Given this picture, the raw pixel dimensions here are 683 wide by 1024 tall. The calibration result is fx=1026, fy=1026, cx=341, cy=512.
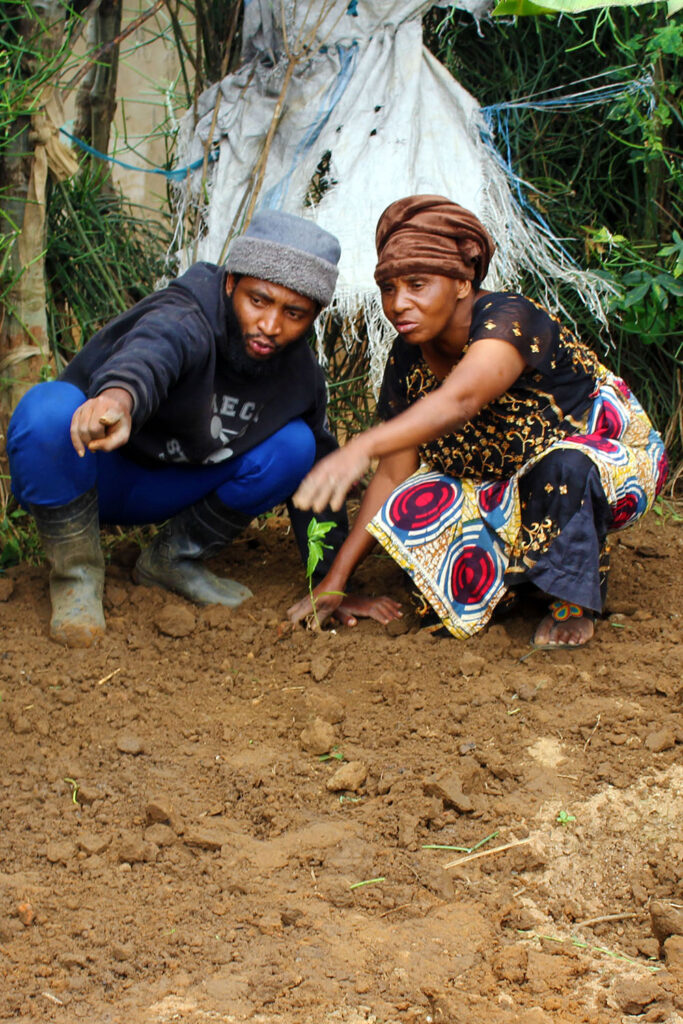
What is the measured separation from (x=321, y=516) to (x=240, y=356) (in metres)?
0.58

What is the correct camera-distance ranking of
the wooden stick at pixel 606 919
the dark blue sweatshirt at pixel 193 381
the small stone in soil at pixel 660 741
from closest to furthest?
the wooden stick at pixel 606 919 → the small stone in soil at pixel 660 741 → the dark blue sweatshirt at pixel 193 381

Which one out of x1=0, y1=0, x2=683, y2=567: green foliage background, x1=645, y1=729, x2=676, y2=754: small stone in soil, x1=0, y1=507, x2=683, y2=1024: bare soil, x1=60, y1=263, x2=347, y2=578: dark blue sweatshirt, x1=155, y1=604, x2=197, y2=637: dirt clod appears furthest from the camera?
x1=0, y1=0, x2=683, y2=567: green foliage background

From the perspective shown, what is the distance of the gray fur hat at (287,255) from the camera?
258cm

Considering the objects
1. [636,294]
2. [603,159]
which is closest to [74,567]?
[636,294]

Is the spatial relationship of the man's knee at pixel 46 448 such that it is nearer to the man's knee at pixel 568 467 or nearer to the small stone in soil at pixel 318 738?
the small stone in soil at pixel 318 738

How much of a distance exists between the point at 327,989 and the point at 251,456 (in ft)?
5.38

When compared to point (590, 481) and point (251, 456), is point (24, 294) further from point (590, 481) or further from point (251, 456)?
point (590, 481)

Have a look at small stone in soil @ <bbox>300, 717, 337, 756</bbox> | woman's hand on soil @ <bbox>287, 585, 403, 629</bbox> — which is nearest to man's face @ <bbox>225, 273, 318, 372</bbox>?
woman's hand on soil @ <bbox>287, 585, 403, 629</bbox>

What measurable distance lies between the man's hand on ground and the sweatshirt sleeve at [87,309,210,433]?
51 millimetres

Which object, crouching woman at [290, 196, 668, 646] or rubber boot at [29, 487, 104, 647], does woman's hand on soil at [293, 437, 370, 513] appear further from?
rubber boot at [29, 487, 104, 647]

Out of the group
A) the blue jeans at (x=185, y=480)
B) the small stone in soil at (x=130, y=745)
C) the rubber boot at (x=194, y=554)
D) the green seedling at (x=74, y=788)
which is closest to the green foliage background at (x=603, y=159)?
the blue jeans at (x=185, y=480)

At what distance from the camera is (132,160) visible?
7273 mm

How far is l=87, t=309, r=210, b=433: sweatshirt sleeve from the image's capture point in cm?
232

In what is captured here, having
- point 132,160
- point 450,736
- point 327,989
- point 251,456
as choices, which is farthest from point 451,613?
point 132,160
